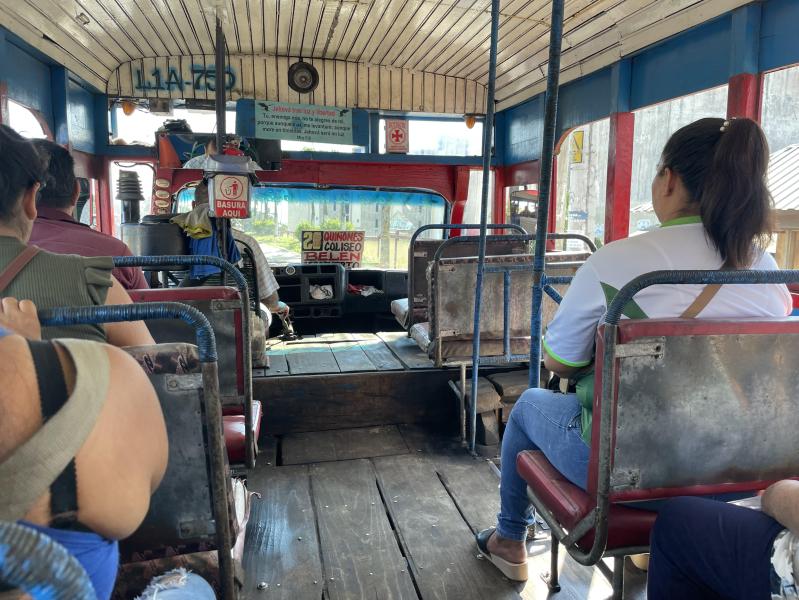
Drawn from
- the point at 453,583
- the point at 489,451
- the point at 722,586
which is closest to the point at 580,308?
the point at 722,586

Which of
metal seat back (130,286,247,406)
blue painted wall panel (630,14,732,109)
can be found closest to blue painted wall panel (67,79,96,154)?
metal seat back (130,286,247,406)

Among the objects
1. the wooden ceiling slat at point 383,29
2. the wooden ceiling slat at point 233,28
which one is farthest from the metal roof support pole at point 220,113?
the wooden ceiling slat at point 383,29

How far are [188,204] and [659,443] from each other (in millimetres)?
5731

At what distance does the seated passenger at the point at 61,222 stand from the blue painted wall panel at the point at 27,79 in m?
2.35

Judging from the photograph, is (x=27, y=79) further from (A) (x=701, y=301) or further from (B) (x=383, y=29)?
(A) (x=701, y=301)

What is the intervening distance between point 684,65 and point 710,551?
3.65 m

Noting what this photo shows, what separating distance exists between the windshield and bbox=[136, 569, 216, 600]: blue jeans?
5.01m

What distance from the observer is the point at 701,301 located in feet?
4.78

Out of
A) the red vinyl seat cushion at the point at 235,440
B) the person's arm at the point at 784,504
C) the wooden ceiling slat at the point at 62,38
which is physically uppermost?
the wooden ceiling slat at the point at 62,38

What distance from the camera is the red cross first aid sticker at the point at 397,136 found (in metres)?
6.46

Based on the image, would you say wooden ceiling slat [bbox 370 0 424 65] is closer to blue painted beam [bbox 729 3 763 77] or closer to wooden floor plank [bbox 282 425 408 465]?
blue painted beam [bbox 729 3 763 77]

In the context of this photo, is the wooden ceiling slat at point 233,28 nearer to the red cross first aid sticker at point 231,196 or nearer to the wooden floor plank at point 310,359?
the red cross first aid sticker at point 231,196

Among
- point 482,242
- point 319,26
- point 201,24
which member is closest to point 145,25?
point 201,24

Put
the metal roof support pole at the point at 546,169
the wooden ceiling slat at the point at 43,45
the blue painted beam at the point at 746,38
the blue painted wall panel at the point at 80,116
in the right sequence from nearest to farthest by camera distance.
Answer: the metal roof support pole at the point at 546,169
the blue painted beam at the point at 746,38
the wooden ceiling slat at the point at 43,45
the blue painted wall panel at the point at 80,116
